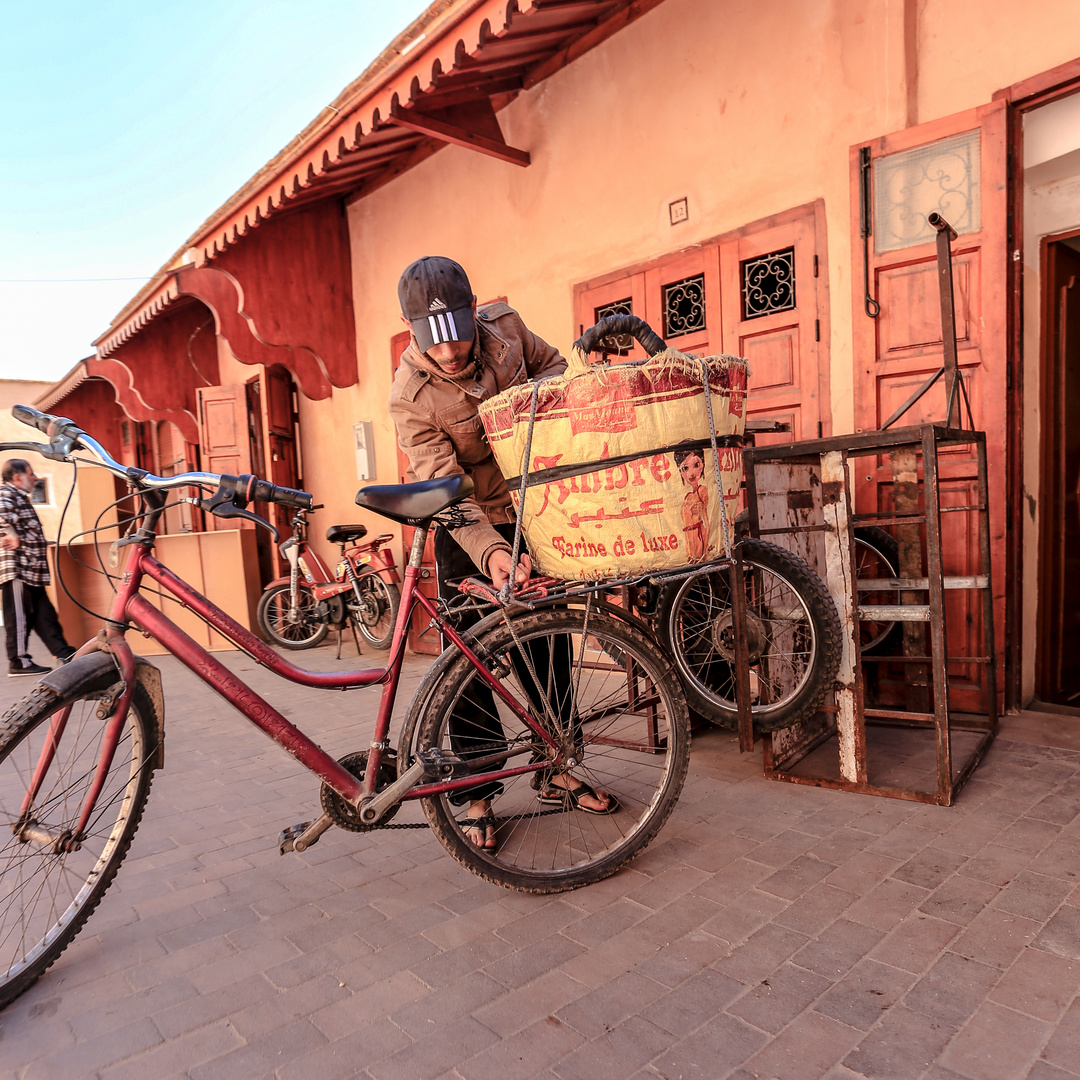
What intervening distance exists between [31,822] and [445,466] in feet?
4.87

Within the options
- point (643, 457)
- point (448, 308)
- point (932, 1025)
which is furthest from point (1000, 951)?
point (448, 308)

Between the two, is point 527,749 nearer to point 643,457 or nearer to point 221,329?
point 643,457

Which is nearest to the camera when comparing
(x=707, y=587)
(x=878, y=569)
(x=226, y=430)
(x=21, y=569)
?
(x=707, y=587)

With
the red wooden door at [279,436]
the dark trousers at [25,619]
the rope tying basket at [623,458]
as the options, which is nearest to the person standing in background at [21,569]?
the dark trousers at [25,619]

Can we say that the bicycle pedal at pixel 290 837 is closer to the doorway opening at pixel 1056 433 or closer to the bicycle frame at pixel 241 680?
the bicycle frame at pixel 241 680

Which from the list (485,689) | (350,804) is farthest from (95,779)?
(485,689)

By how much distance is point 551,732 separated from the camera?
7.34 feet

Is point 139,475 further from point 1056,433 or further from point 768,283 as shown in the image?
point 1056,433

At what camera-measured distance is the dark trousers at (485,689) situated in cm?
226

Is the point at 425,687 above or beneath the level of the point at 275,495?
beneath

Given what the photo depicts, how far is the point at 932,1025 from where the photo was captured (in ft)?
5.06

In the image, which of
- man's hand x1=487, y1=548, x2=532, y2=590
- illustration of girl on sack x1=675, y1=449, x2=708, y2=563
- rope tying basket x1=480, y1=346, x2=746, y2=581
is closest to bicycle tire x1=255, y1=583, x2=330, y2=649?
man's hand x1=487, y1=548, x2=532, y2=590

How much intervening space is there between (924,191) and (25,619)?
7466 mm

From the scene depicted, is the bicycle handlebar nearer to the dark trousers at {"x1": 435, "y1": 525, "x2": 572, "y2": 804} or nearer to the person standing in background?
the dark trousers at {"x1": 435, "y1": 525, "x2": 572, "y2": 804}
